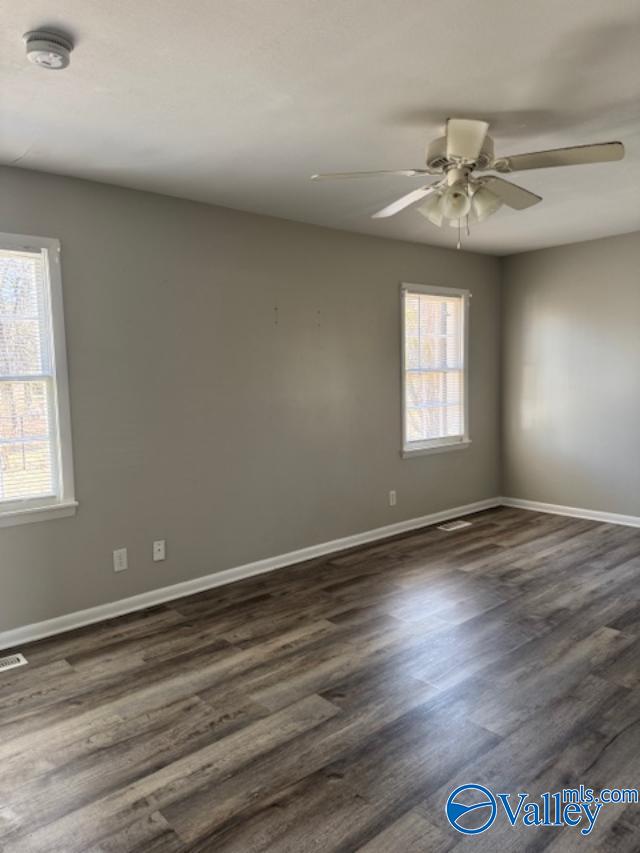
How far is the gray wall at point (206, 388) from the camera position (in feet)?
11.0

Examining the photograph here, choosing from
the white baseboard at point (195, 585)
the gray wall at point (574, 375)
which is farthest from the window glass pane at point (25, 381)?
the gray wall at point (574, 375)

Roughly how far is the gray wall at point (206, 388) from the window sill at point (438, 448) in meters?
0.07

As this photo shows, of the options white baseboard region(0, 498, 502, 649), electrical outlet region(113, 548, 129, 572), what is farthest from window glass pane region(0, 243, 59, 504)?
white baseboard region(0, 498, 502, 649)

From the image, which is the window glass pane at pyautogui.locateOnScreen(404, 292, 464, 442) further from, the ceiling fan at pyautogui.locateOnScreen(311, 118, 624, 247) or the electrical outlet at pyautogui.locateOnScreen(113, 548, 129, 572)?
the electrical outlet at pyautogui.locateOnScreen(113, 548, 129, 572)

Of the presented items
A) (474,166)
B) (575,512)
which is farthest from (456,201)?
(575,512)

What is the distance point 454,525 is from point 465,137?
3743 millimetres

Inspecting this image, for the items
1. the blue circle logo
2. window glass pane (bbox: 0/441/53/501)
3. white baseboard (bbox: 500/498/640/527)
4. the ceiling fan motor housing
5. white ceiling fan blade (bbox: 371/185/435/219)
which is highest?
the ceiling fan motor housing

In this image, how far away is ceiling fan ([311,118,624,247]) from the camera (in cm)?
238

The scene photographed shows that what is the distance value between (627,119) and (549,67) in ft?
2.43

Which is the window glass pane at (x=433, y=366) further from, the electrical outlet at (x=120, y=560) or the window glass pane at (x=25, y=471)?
the window glass pane at (x=25, y=471)

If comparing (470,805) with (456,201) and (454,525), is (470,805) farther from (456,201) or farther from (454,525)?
(454,525)

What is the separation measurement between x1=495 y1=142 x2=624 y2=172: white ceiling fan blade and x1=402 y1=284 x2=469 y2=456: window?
107 inches

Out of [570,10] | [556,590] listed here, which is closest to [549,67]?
[570,10]

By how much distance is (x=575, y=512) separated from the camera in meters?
5.67
